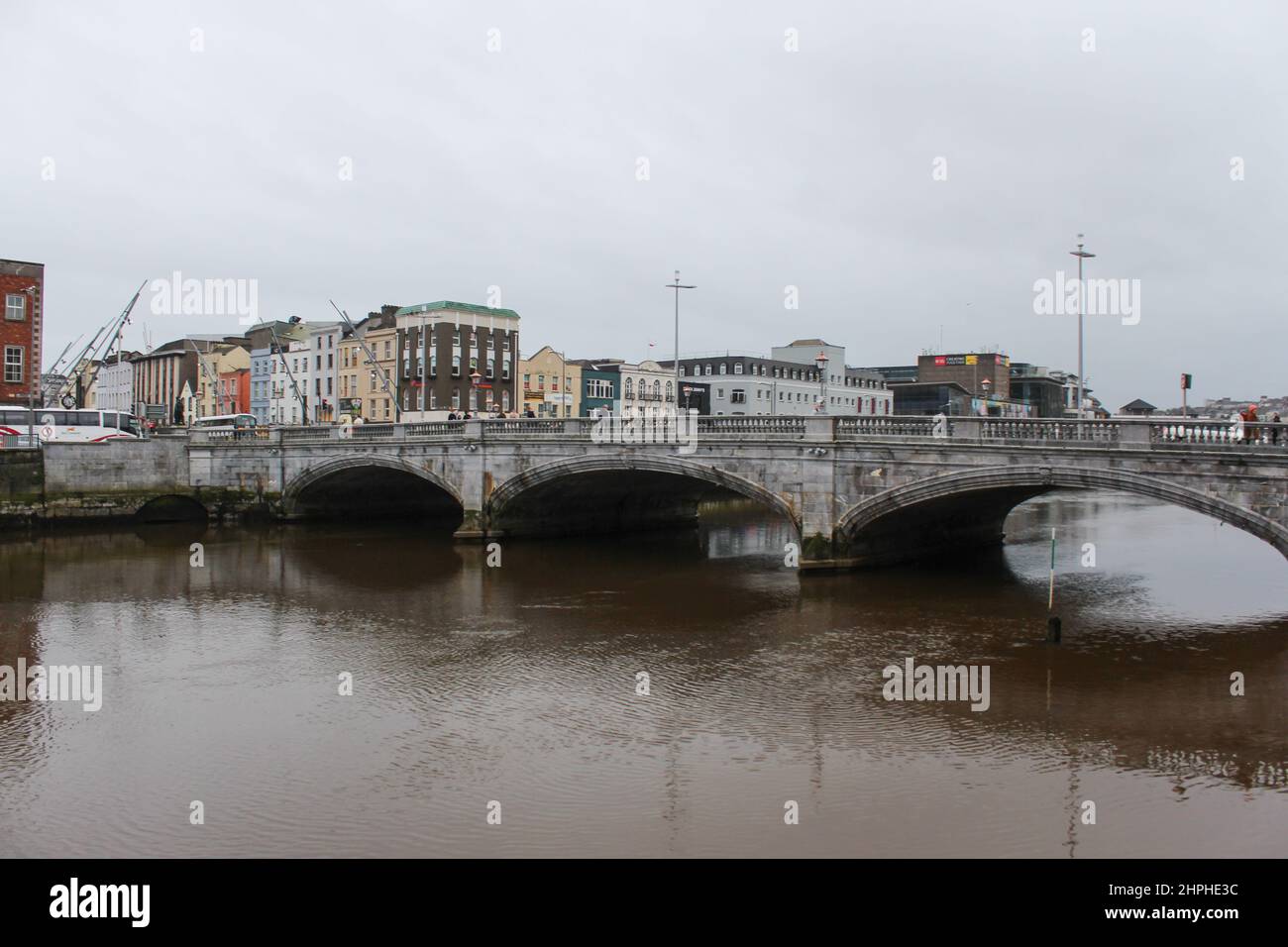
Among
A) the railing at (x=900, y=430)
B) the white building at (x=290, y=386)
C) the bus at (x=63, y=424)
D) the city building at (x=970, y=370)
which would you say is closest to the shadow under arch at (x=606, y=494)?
the railing at (x=900, y=430)

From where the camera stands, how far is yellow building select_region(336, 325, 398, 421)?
7912 centimetres

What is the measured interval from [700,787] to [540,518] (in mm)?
30350

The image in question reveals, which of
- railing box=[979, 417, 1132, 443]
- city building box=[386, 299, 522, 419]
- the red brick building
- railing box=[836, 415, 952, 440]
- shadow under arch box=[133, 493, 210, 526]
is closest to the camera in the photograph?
railing box=[979, 417, 1132, 443]

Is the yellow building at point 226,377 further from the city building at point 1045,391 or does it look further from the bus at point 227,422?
the city building at point 1045,391

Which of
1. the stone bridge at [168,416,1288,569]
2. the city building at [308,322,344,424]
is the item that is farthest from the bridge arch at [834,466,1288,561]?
the city building at [308,322,344,424]

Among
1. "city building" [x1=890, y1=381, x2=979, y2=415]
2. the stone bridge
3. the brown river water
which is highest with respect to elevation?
"city building" [x1=890, y1=381, x2=979, y2=415]

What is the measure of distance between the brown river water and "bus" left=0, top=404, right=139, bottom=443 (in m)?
22.6

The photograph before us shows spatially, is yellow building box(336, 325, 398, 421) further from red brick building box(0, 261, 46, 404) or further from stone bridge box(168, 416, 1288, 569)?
stone bridge box(168, 416, 1288, 569)

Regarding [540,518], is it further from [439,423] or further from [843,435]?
[843,435]

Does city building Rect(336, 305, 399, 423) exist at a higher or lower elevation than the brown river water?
higher

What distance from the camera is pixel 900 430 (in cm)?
3091

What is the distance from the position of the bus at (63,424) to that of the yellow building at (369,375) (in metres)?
22.8

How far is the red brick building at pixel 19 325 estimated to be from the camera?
60.7m
